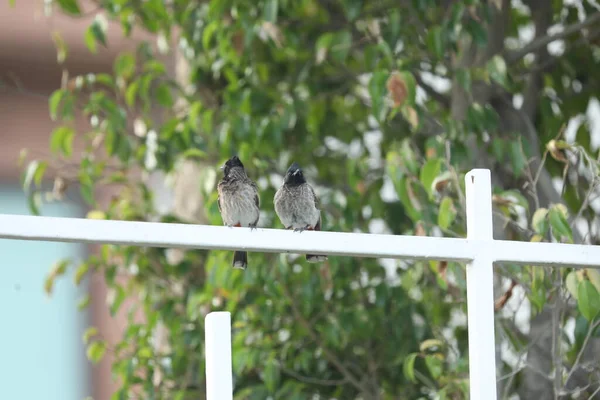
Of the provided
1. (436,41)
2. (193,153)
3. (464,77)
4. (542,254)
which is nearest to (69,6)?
(193,153)

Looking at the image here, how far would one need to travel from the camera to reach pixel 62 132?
5.21m

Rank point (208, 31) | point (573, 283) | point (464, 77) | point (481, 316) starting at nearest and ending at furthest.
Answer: point (481, 316) < point (573, 283) < point (464, 77) < point (208, 31)

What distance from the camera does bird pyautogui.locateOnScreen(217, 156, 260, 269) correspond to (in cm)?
454

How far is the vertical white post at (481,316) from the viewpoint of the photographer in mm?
2719

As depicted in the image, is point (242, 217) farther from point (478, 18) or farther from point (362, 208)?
point (478, 18)

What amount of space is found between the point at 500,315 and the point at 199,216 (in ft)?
6.11

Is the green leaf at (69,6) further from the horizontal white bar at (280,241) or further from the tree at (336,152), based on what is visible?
the horizontal white bar at (280,241)

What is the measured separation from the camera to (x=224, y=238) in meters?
2.57

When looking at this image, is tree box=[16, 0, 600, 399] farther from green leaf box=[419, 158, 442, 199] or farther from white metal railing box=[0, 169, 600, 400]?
white metal railing box=[0, 169, 600, 400]

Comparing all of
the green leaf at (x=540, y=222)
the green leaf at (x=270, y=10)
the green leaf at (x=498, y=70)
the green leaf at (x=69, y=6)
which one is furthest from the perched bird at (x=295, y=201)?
the green leaf at (x=69, y=6)

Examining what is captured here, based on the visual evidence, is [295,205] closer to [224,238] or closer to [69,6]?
[69,6]

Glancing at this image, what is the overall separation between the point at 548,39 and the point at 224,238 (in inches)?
118

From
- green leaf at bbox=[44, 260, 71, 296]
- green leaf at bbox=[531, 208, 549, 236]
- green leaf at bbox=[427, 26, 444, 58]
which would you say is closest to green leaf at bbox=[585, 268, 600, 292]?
green leaf at bbox=[531, 208, 549, 236]

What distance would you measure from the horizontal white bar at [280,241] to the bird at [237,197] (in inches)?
73.2
